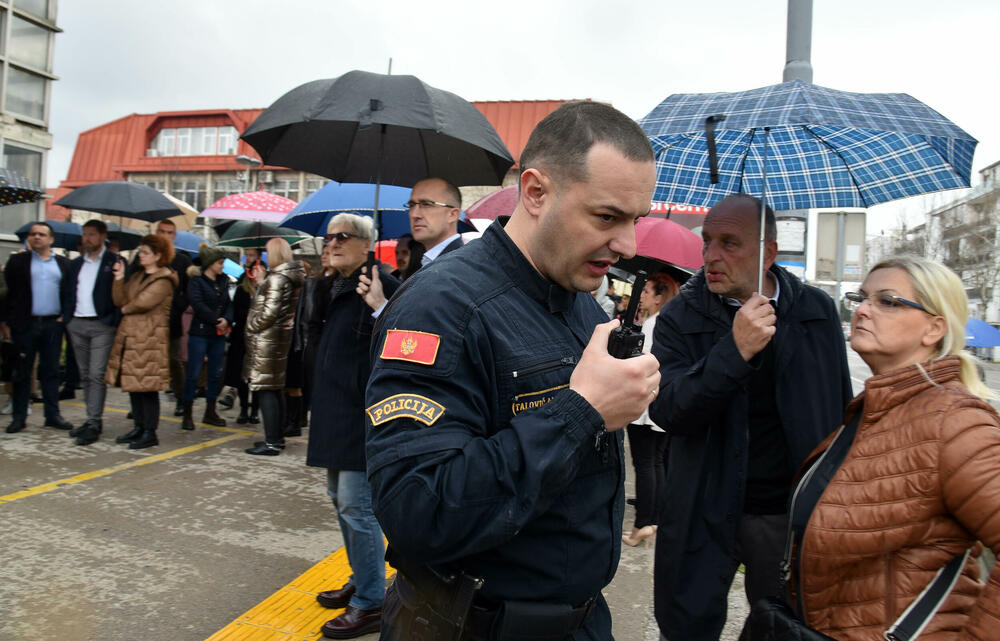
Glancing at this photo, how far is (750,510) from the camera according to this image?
2650 mm

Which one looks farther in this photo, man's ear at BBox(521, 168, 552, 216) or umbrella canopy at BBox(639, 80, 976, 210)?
umbrella canopy at BBox(639, 80, 976, 210)

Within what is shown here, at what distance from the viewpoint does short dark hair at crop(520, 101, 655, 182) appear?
1394 millimetres

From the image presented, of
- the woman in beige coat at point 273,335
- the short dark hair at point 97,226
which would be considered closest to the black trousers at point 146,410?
the woman in beige coat at point 273,335

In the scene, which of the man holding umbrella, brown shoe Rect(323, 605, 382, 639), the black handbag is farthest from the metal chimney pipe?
brown shoe Rect(323, 605, 382, 639)

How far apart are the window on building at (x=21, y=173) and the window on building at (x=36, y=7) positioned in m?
2.01

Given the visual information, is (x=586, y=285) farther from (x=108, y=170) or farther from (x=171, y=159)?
(x=108, y=170)

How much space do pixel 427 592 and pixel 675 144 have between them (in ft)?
9.22

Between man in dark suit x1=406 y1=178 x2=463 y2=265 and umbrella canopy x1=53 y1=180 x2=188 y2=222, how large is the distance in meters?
5.20

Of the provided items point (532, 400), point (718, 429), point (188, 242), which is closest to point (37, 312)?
point (188, 242)

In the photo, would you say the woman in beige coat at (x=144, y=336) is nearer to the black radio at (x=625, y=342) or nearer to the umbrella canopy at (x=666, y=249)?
the umbrella canopy at (x=666, y=249)

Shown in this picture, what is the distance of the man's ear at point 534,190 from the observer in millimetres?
1443

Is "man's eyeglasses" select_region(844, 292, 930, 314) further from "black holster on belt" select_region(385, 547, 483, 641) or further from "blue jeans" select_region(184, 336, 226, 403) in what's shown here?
"blue jeans" select_region(184, 336, 226, 403)

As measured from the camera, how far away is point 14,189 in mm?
6676

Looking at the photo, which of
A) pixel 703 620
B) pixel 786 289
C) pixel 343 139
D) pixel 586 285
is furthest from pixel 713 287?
pixel 343 139
